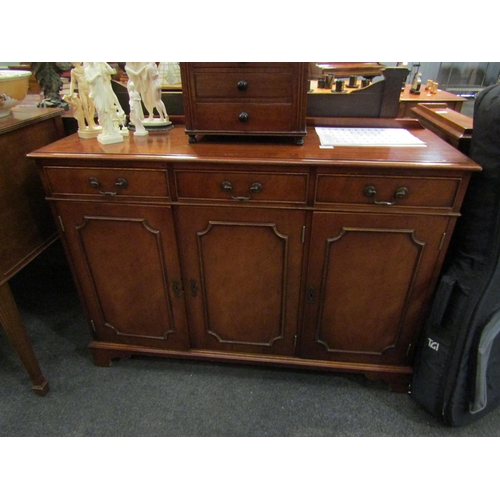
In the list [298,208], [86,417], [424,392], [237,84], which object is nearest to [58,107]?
[237,84]

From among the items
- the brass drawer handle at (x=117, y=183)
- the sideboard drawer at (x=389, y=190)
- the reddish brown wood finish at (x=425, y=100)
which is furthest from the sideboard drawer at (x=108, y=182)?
the reddish brown wood finish at (x=425, y=100)

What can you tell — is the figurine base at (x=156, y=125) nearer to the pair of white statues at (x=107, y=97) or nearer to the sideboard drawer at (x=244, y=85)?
the pair of white statues at (x=107, y=97)

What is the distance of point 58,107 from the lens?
1274mm

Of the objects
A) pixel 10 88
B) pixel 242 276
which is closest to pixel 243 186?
pixel 242 276

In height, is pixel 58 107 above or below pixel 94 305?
above

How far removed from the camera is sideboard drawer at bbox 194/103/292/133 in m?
0.93

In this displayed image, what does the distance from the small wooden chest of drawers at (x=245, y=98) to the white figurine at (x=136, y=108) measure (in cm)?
19

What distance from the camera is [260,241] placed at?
0.99 meters

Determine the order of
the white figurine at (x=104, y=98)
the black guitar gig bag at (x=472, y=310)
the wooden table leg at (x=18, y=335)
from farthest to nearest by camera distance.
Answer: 1. the wooden table leg at (x=18, y=335)
2. the white figurine at (x=104, y=98)
3. the black guitar gig bag at (x=472, y=310)

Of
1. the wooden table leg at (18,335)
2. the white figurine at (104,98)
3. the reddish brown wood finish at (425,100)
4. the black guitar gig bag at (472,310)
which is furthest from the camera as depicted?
the reddish brown wood finish at (425,100)

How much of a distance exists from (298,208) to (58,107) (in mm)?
1037

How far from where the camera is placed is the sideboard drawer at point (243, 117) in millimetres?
930

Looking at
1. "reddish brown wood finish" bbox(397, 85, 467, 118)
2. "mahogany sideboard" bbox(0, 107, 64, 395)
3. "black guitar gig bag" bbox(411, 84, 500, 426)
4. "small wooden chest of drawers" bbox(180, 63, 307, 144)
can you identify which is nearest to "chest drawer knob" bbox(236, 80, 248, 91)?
"small wooden chest of drawers" bbox(180, 63, 307, 144)

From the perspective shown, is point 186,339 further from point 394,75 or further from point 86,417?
point 394,75
